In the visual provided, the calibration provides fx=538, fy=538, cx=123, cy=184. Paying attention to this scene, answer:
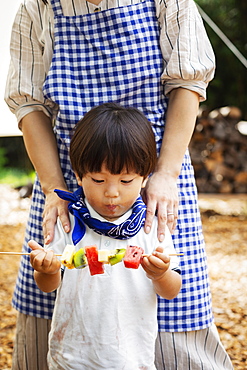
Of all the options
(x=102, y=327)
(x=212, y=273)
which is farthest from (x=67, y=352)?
(x=212, y=273)

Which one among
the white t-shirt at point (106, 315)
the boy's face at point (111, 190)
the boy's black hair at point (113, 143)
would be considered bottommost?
the white t-shirt at point (106, 315)

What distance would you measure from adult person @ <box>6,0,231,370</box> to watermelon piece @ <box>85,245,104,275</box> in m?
0.23

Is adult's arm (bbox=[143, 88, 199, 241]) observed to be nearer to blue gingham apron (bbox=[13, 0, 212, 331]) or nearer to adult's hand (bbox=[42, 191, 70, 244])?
blue gingham apron (bbox=[13, 0, 212, 331])

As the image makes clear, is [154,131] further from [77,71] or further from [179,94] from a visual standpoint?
[77,71]

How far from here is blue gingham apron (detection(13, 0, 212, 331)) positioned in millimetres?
1848

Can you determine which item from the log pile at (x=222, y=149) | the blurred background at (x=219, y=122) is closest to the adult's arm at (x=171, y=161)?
the blurred background at (x=219, y=122)

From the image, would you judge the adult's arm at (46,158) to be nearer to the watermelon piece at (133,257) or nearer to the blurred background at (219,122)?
the watermelon piece at (133,257)

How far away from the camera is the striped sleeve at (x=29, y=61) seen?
1.95 metres

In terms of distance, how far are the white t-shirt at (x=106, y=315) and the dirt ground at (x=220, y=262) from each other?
4.78 ft

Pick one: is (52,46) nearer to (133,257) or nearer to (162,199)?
(162,199)

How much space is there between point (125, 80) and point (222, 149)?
482 centimetres

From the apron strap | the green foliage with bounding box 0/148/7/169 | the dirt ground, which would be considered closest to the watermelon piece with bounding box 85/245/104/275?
the apron strap

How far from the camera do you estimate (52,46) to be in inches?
76.8

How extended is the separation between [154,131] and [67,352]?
79cm
